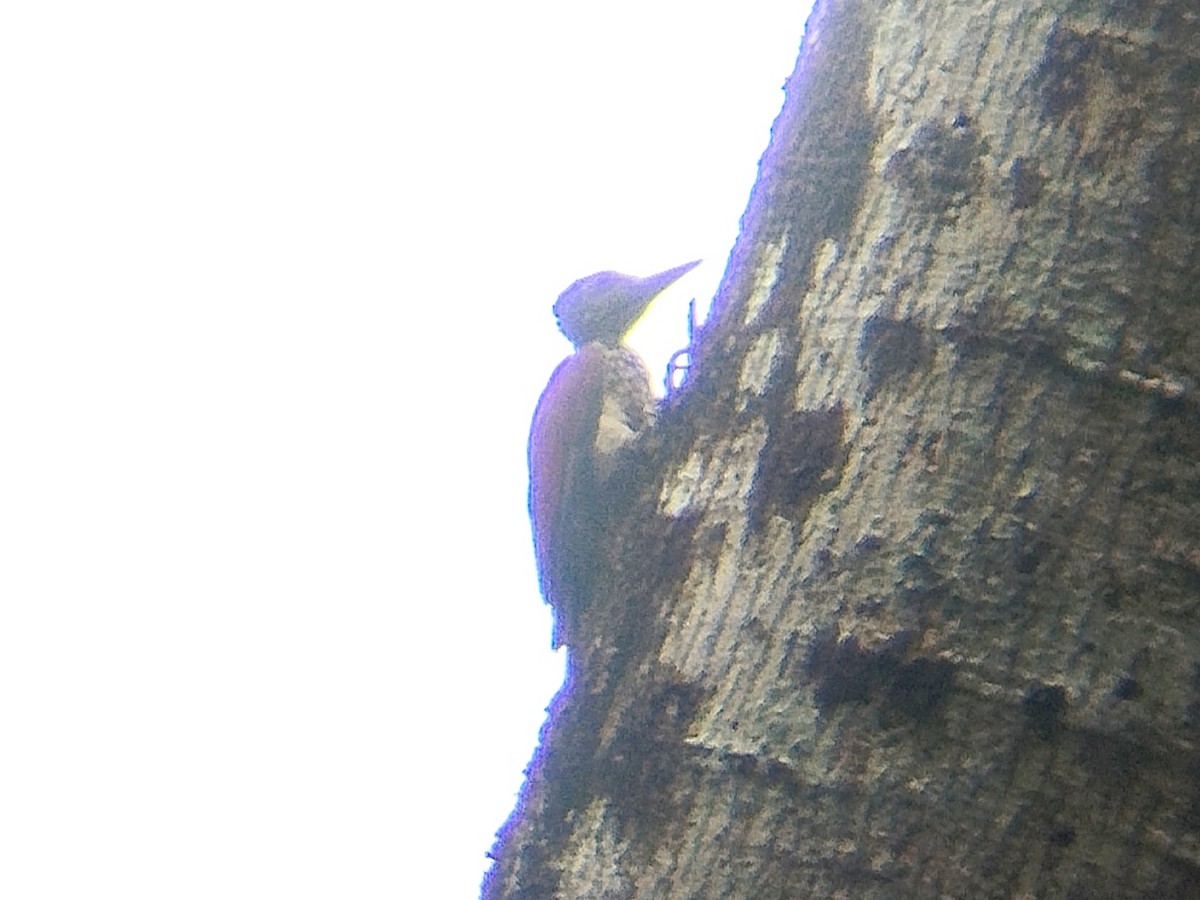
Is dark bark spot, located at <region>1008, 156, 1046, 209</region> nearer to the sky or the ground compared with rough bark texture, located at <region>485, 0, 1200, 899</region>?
nearer to the sky

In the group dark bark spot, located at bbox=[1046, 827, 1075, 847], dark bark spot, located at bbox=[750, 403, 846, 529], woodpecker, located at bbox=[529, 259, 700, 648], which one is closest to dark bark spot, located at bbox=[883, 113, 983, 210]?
dark bark spot, located at bbox=[750, 403, 846, 529]

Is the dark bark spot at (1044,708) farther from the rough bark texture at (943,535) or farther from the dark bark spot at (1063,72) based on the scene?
the dark bark spot at (1063,72)

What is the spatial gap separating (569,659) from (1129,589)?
1.58ft

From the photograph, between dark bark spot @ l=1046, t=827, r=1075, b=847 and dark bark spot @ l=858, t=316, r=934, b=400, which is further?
dark bark spot @ l=858, t=316, r=934, b=400

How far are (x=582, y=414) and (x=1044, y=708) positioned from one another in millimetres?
1784

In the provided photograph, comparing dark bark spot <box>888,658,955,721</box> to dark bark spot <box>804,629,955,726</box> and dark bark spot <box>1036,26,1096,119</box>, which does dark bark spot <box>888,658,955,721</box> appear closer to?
dark bark spot <box>804,629,955,726</box>

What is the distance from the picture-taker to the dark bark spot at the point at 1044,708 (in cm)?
82

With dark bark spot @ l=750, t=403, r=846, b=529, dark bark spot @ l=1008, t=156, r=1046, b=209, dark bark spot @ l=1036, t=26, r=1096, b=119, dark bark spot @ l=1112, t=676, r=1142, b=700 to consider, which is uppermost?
dark bark spot @ l=1036, t=26, r=1096, b=119

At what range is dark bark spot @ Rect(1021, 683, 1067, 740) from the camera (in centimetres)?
82

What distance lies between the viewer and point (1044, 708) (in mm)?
822

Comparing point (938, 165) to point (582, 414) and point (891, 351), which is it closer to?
point (891, 351)

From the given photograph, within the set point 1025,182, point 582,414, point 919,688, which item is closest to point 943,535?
point 919,688

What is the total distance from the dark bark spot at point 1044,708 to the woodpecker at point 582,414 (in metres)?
0.83

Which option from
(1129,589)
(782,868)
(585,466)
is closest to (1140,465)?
(1129,589)
